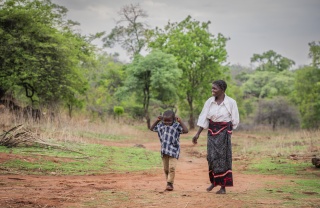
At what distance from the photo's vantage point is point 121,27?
43.8 m

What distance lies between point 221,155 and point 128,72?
25246mm

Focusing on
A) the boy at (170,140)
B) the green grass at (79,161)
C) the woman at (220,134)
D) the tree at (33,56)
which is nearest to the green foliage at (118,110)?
the tree at (33,56)

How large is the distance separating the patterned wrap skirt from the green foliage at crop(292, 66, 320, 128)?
33.8m

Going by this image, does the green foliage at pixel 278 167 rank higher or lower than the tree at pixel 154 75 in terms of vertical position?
lower

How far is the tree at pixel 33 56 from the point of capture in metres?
21.4

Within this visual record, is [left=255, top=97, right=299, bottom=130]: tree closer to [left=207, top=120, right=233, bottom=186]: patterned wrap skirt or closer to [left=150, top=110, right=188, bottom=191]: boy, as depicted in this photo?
[left=207, top=120, right=233, bottom=186]: patterned wrap skirt

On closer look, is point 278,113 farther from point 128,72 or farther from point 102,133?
point 102,133

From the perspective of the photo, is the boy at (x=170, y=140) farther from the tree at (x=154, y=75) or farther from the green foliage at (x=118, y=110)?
the green foliage at (x=118, y=110)

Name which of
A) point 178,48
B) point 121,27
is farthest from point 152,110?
point 121,27

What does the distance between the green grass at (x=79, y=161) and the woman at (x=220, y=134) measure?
13.0ft

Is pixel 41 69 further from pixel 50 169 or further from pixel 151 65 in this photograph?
pixel 50 169

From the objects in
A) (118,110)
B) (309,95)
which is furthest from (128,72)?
(309,95)

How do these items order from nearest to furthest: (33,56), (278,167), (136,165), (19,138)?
(19,138), (278,167), (136,165), (33,56)

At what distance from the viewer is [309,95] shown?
128ft
